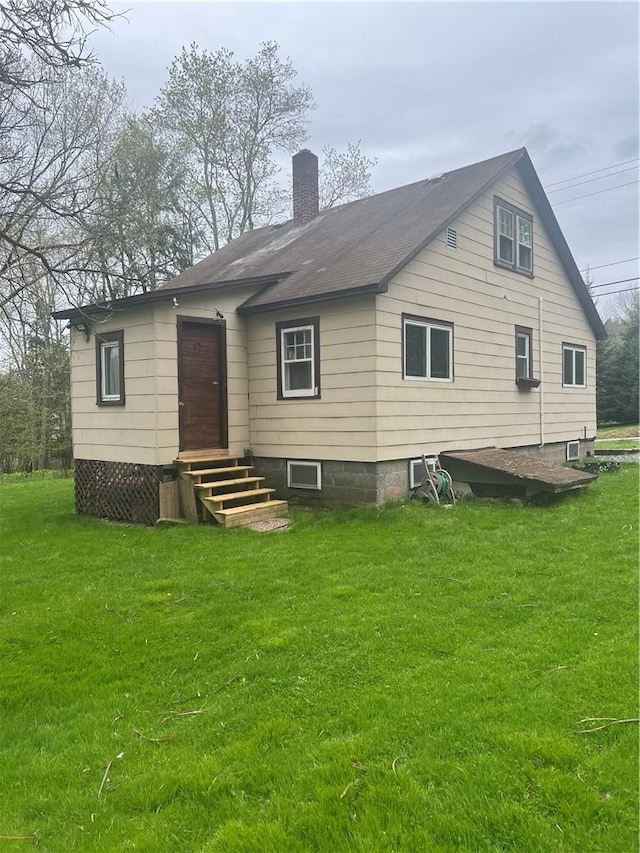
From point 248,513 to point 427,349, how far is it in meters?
3.94

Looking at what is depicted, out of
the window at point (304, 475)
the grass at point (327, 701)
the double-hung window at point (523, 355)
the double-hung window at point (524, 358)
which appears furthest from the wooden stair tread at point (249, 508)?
the double-hung window at point (523, 355)

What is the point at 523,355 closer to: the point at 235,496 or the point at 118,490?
the point at 235,496

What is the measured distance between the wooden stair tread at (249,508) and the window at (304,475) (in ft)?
1.94

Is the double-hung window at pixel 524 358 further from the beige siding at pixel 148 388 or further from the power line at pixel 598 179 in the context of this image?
the power line at pixel 598 179

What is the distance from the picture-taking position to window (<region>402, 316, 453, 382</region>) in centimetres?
937

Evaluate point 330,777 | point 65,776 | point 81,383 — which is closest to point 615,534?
point 330,777

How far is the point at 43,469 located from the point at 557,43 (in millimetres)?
20128

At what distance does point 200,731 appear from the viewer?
2955 mm

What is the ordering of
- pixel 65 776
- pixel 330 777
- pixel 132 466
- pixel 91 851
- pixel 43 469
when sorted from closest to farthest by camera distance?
pixel 91 851
pixel 330 777
pixel 65 776
pixel 132 466
pixel 43 469

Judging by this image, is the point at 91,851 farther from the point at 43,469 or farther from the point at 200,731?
the point at 43,469

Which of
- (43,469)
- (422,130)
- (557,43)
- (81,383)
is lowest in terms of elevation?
(43,469)

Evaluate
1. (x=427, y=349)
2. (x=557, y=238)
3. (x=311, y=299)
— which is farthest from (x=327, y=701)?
(x=557, y=238)

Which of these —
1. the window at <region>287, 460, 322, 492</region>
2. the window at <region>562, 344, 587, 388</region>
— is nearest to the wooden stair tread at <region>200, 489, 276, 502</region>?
the window at <region>287, 460, 322, 492</region>

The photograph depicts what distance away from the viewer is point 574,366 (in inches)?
573
